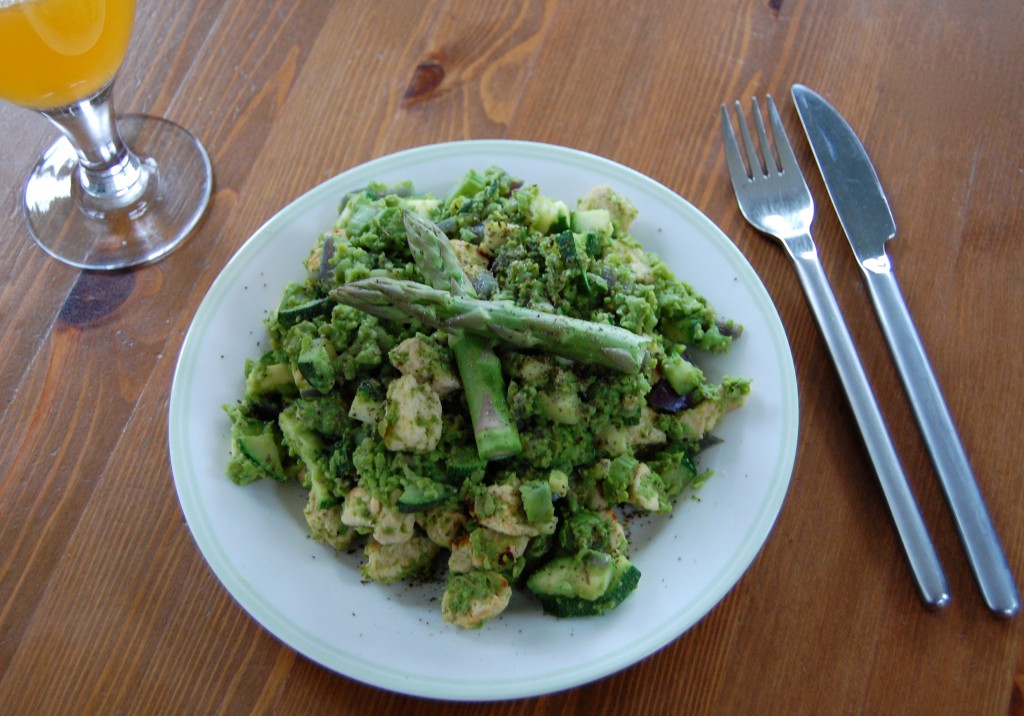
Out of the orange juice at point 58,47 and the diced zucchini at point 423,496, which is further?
the orange juice at point 58,47

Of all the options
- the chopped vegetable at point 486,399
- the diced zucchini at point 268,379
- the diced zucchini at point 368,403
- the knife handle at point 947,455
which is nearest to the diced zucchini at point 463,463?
the chopped vegetable at point 486,399

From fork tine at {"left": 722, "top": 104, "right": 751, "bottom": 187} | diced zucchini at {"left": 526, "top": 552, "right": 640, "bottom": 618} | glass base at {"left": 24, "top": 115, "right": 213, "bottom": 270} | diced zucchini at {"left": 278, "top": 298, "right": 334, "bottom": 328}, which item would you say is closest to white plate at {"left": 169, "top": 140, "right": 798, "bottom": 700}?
diced zucchini at {"left": 526, "top": 552, "right": 640, "bottom": 618}

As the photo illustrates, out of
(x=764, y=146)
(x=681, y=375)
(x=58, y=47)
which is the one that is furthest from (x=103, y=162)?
(x=764, y=146)

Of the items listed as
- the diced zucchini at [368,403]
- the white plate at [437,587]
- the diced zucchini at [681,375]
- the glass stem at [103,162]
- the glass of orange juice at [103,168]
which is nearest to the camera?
the white plate at [437,587]

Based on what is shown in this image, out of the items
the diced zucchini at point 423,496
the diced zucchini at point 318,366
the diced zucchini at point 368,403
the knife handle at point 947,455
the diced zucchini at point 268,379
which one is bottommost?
the knife handle at point 947,455

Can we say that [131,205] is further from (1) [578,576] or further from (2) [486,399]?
(1) [578,576]

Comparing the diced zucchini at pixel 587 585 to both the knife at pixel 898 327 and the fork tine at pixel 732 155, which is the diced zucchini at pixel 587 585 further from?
the fork tine at pixel 732 155

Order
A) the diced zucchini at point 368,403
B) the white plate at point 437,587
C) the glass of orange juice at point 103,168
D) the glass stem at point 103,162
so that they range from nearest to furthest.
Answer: the white plate at point 437,587
the diced zucchini at point 368,403
the glass of orange juice at point 103,168
the glass stem at point 103,162
